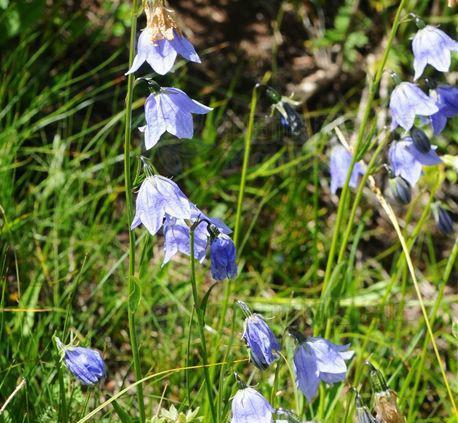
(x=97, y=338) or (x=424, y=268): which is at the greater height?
(x=97, y=338)

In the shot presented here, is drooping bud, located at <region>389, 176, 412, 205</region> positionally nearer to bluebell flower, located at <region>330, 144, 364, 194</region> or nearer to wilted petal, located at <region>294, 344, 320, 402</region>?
bluebell flower, located at <region>330, 144, 364, 194</region>

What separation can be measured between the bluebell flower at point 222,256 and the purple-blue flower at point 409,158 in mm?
866

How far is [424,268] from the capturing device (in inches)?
174

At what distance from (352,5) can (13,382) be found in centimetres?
328

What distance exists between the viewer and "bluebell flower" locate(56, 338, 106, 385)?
207 cm

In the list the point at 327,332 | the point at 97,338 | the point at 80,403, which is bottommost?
the point at 97,338

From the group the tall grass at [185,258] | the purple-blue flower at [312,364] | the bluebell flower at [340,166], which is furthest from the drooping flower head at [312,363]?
the bluebell flower at [340,166]

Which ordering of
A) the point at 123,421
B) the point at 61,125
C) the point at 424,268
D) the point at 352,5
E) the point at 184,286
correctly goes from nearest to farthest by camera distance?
the point at 123,421 < the point at 184,286 < the point at 61,125 < the point at 424,268 < the point at 352,5

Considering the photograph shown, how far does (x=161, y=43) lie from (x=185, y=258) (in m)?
2.16

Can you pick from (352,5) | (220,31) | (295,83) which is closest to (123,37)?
(220,31)

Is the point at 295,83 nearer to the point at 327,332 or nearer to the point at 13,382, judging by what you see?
the point at 327,332

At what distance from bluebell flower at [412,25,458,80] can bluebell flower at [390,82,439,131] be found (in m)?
0.06

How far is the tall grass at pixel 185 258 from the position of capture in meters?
2.86

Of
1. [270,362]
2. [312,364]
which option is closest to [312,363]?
[312,364]
